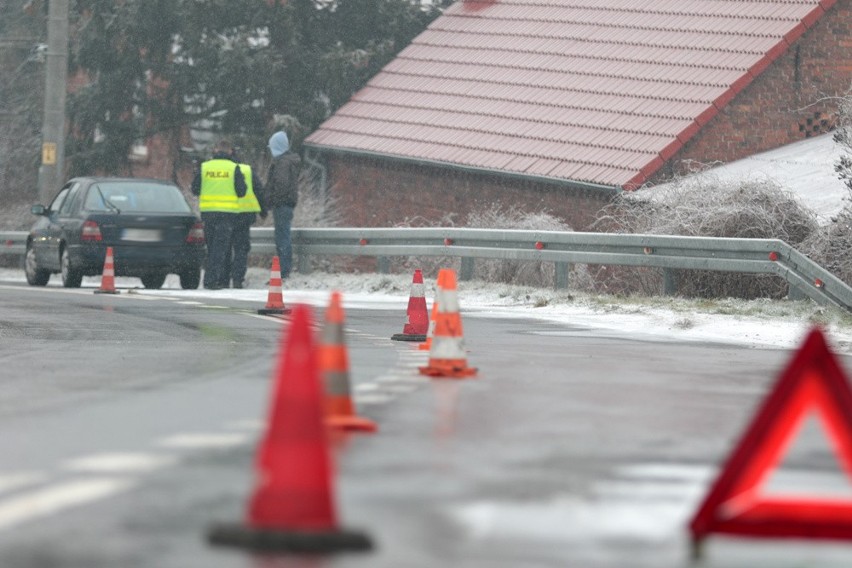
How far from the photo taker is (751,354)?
53.7 ft

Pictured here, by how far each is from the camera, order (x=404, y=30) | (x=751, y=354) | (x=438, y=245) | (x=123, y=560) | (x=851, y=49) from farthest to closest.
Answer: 1. (x=404, y=30)
2. (x=851, y=49)
3. (x=438, y=245)
4. (x=751, y=354)
5. (x=123, y=560)

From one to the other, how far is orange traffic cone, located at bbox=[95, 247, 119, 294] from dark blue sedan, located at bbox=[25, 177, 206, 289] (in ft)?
3.10

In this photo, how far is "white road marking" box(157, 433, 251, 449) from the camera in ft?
30.3

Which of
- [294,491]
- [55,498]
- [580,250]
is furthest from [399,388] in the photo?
[580,250]

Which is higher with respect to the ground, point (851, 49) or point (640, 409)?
point (851, 49)

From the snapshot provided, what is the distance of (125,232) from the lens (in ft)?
87.1

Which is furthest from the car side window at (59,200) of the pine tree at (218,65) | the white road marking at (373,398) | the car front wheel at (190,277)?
the white road marking at (373,398)

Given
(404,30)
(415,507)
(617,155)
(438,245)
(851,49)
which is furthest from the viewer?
(404,30)

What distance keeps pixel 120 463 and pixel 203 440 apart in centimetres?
88

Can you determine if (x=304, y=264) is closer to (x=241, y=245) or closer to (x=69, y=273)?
(x=241, y=245)

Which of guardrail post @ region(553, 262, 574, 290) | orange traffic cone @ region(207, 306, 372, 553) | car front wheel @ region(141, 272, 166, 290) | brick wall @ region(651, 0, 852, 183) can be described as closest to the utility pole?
car front wheel @ region(141, 272, 166, 290)

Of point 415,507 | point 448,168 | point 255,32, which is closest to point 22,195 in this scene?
point 255,32

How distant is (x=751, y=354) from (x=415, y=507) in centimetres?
925

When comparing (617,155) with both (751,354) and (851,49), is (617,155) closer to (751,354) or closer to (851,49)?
(851,49)
